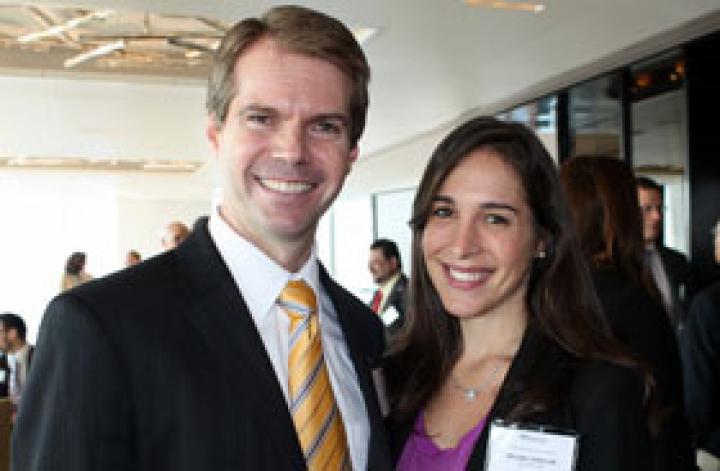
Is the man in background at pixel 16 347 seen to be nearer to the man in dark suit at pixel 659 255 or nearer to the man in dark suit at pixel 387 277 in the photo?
the man in dark suit at pixel 387 277

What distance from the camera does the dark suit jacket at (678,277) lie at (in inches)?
184

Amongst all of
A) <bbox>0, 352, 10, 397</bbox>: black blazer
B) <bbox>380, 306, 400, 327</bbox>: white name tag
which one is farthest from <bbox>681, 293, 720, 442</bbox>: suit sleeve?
Result: <bbox>0, 352, 10, 397</bbox>: black blazer

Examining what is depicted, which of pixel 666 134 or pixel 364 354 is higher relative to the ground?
pixel 666 134

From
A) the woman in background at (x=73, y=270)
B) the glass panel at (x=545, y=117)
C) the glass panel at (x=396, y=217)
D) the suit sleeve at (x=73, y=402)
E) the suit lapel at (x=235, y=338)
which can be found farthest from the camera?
the glass panel at (x=396, y=217)

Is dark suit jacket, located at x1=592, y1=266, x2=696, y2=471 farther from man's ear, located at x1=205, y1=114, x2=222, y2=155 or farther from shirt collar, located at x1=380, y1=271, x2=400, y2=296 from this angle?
shirt collar, located at x1=380, y1=271, x2=400, y2=296

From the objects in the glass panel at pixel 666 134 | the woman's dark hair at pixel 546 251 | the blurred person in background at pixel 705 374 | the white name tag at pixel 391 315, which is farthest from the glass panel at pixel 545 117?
the woman's dark hair at pixel 546 251

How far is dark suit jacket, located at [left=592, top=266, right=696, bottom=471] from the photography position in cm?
240

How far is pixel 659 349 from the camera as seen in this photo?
7.99 ft

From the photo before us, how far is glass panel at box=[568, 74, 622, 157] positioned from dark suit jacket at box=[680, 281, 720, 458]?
384cm

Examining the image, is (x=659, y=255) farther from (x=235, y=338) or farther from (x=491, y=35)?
(x=235, y=338)

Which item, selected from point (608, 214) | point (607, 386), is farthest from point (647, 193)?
point (607, 386)

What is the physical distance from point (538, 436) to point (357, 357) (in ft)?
1.21

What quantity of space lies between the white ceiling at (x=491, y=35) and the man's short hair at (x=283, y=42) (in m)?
3.72

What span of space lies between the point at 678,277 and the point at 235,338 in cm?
425
